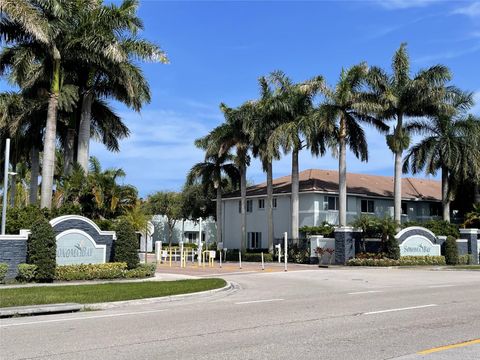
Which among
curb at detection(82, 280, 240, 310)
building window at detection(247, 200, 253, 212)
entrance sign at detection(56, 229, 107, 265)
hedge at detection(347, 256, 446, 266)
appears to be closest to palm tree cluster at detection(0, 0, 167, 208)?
entrance sign at detection(56, 229, 107, 265)

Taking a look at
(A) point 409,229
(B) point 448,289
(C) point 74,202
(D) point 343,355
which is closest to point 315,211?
(A) point 409,229

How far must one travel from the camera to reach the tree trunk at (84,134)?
30.3 metres

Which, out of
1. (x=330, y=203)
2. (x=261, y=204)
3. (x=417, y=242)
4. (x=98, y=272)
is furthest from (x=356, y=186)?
(x=98, y=272)

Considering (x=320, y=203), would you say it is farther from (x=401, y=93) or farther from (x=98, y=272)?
(x=98, y=272)

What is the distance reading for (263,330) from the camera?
10188mm

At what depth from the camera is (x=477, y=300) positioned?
15055 millimetres

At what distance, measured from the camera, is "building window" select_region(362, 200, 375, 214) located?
5194 centimetres

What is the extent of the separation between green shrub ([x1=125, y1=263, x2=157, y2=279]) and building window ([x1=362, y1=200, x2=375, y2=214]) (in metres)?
30.1

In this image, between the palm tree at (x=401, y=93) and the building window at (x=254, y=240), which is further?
the building window at (x=254, y=240)

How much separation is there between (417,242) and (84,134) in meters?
23.5

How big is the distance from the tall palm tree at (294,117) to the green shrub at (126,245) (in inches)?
675

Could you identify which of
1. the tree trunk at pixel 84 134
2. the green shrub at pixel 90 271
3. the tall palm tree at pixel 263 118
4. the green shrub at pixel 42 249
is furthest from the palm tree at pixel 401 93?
the green shrub at pixel 42 249

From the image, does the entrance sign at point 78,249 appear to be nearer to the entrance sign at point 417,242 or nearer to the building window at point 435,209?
the entrance sign at point 417,242

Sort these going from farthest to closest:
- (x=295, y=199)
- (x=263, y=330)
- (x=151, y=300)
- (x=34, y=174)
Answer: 1. (x=295, y=199)
2. (x=34, y=174)
3. (x=151, y=300)
4. (x=263, y=330)
